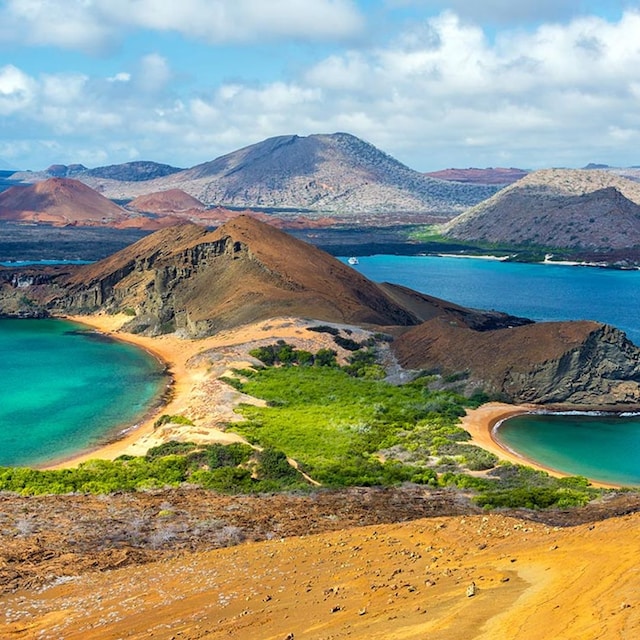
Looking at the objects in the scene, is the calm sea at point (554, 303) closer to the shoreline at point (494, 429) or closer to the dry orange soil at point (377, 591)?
the shoreline at point (494, 429)

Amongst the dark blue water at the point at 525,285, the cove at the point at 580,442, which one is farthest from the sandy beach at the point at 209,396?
the dark blue water at the point at 525,285

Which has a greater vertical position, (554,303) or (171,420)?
(554,303)

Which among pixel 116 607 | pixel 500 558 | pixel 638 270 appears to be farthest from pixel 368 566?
pixel 638 270

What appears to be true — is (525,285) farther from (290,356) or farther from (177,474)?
(177,474)

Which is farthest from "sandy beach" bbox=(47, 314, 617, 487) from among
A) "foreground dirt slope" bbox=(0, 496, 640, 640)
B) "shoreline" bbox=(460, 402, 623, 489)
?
"foreground dirt slope" bbox=(0, 496, 640, 640)

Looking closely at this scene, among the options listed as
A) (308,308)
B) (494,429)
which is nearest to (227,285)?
(308,308)

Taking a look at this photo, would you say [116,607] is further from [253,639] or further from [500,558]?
[500,558]
